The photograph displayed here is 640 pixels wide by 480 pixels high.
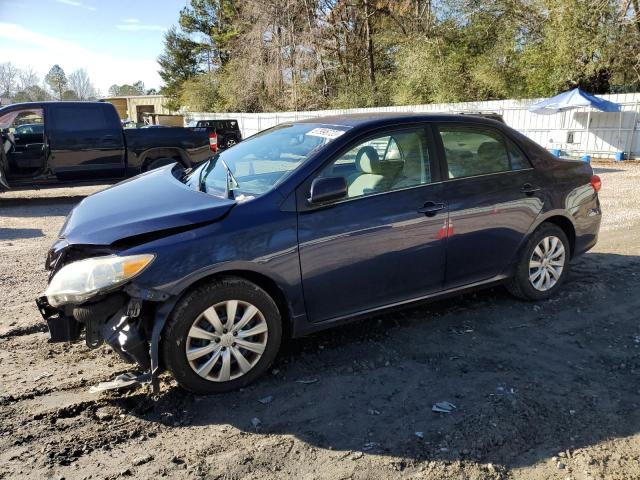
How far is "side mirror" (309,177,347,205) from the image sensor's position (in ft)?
11.3

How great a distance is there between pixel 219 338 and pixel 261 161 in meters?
1.57

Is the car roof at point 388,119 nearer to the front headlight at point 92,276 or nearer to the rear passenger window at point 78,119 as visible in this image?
the front headlight at point 92,276

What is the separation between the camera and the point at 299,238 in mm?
3418

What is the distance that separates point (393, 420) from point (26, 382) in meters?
2.44

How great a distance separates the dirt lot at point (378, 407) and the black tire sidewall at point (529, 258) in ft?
0.45

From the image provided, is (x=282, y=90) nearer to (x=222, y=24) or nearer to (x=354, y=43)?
(x=354, y=43)

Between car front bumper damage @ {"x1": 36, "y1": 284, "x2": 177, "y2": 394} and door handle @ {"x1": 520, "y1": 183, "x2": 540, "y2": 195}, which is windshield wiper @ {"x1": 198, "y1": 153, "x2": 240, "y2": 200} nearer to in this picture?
car front bumper damage @ {"x1": 36, "y1": 284, "x2": 177, "y2": 394}

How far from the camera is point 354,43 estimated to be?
32094 millimetres

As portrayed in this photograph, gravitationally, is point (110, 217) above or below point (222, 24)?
below

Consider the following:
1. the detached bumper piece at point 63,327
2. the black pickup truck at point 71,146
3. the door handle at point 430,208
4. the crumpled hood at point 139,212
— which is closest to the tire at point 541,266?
the door handle at point 430,208

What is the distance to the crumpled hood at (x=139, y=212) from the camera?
321 centimetres

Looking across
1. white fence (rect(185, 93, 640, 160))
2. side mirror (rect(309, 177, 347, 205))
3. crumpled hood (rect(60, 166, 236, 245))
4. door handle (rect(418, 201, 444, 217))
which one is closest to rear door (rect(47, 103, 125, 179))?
crumpled hood (rect(60, 166, 236, 245))

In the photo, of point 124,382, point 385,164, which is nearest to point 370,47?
point 385,164

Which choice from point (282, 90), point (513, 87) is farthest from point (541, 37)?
point (282, 90)
